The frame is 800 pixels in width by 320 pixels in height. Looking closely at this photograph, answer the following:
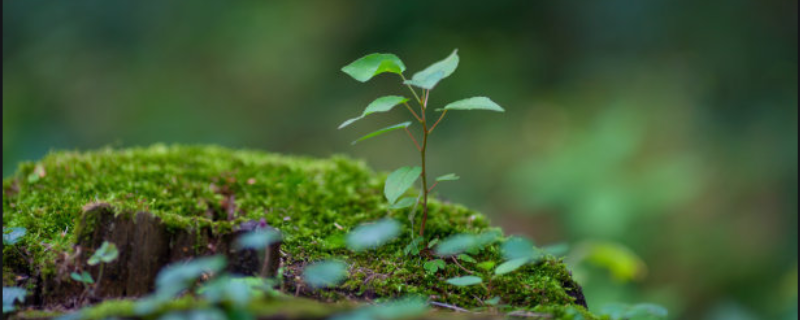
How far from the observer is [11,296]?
4.36ft

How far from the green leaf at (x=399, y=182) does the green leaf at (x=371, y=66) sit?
0.26 m

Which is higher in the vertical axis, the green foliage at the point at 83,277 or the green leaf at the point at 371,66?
the green leaf at the point at 371,66

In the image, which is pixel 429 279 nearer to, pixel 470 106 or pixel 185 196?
pixel 470 106

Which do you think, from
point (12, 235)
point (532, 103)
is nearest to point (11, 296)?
→ point (12, 235)

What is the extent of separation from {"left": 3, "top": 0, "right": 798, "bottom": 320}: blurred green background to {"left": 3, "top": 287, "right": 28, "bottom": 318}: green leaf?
309 centimetres

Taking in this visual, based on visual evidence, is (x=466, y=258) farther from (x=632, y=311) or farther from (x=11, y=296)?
(x=11, y=296)

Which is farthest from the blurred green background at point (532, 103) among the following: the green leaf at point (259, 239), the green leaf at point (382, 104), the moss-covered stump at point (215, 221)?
the green leaf at point (259, 239)

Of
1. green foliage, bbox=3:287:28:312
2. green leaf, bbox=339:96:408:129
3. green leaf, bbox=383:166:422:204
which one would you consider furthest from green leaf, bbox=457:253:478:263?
green foliage, bbox=3:287:28:312

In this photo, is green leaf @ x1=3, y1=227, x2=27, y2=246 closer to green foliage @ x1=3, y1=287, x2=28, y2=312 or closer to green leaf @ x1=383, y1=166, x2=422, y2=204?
green foliage @ x1=3, y1=287, x2=28, y2=312

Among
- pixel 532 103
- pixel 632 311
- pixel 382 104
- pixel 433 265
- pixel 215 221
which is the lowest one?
pixel 632 311

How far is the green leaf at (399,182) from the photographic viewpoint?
61.1 inches

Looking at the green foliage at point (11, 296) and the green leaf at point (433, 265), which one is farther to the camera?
the green leaf at point (433, 265)

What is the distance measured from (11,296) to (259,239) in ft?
1.89

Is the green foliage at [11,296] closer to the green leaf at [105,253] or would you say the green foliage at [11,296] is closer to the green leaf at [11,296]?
the green leaf at [11,296]
